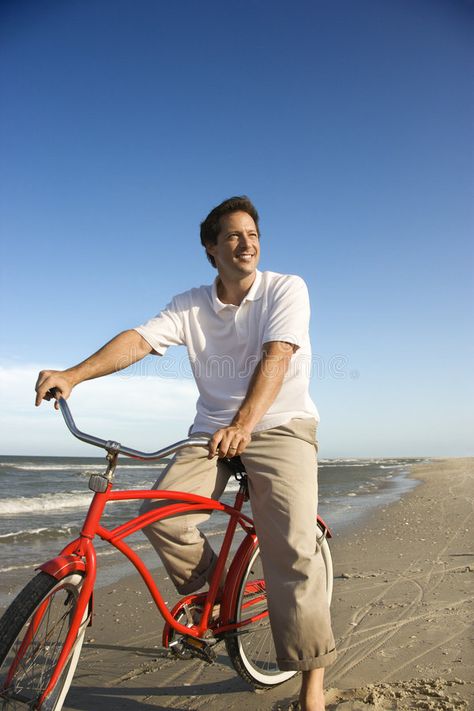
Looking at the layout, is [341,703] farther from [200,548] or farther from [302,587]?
[200,548]

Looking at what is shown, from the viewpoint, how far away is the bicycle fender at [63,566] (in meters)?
2.04

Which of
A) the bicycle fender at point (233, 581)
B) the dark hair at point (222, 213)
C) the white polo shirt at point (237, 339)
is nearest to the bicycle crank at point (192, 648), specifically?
the bicycle fender at point (233, 581)

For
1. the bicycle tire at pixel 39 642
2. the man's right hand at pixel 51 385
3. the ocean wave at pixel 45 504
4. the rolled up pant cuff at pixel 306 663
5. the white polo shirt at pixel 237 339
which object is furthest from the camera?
the ocean wave at pixel 45 504

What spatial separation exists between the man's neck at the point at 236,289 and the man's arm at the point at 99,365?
0.47 meters

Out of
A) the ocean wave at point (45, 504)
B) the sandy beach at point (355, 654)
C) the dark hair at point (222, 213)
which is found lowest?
the ocean wave at point (45, 504)

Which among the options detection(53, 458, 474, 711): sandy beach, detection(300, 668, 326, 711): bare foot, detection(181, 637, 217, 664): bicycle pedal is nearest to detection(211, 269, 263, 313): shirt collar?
detection(181, 637, 217, 664): bicycle pedal

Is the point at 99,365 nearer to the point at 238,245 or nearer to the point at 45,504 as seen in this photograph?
the point at 238,245

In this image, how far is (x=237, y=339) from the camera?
9.78 feet

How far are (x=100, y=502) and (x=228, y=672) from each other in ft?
5.67

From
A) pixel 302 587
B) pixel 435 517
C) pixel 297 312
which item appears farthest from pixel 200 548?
pixel 435 517

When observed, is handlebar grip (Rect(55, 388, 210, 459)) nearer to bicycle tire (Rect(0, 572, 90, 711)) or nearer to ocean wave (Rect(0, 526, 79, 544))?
bicycle tire (Rect(0, 572, 90, 711))

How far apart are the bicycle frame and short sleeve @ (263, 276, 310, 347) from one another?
67 centimetres

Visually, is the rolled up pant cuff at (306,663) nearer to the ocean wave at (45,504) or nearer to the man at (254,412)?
the man at (254,412)

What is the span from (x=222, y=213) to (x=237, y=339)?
0.67m
